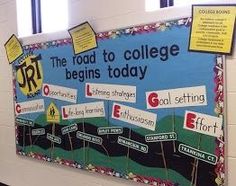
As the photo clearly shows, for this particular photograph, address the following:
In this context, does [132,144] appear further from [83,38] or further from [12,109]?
[12,109]

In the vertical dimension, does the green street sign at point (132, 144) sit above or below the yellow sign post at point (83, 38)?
below

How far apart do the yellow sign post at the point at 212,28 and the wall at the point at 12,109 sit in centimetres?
6

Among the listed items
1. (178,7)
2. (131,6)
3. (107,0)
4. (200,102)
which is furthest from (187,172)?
(107,0)

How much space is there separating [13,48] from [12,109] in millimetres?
470

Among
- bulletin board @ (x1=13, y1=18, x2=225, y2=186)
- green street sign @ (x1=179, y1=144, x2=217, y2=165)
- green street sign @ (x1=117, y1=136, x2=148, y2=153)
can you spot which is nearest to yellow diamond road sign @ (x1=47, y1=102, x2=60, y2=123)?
bulletin board @ (x1=13, y1=18, x2=225, y2=186)

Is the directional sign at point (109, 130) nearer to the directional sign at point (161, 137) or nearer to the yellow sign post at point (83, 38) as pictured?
the directional sign at point (161, 137)

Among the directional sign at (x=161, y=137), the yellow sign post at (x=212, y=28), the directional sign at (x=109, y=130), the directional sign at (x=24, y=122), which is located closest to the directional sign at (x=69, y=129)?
the directional sign at (x=109, y=130)

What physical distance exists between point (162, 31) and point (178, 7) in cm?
14

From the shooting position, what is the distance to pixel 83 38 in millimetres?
2053

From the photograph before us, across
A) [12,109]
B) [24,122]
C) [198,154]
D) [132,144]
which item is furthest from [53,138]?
[198,154]

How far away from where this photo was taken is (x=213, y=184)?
150cm

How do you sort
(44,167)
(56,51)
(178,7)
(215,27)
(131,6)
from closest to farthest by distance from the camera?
(215,27) < (178,7) < (131,6) < (56,51) < (44,167)

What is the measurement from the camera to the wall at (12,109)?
4.85ft

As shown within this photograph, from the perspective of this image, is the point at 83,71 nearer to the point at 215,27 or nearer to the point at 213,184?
the point at 215,27
